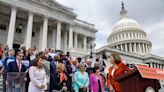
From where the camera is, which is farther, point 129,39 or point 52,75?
point 129,39

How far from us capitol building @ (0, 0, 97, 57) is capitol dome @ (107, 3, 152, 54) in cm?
5110

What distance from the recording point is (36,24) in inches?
1465

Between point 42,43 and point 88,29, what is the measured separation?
1625cm

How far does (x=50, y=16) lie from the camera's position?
35094mm

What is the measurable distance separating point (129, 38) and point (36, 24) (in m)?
59.6

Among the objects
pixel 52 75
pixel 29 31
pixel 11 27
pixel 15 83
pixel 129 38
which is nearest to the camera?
pixel 15 83

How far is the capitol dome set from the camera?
287 ft

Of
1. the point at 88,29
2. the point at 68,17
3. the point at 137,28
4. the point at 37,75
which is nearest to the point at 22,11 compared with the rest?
the point at 68,17

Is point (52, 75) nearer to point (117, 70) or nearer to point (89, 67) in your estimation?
point (89, 67)

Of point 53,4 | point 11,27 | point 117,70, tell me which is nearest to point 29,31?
point 11,27

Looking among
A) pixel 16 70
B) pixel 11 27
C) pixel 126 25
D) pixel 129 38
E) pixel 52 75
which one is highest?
pixel 126 25

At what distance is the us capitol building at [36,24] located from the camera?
31.4 metres

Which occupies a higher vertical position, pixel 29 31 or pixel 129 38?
pixel 129 38

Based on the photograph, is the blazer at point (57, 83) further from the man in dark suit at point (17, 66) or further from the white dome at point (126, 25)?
the white dome at point (126, 25)
